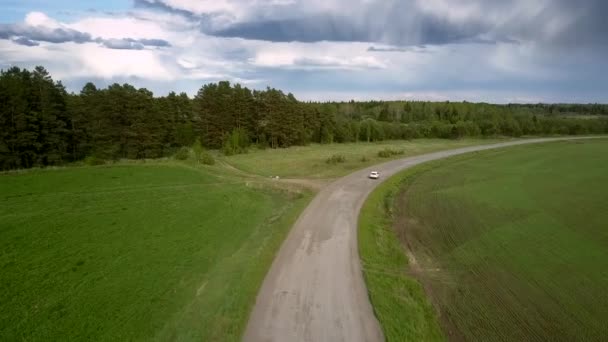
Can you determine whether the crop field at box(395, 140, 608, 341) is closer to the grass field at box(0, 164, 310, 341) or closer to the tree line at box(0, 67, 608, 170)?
the grass field at box(0, 164, 310, 341)

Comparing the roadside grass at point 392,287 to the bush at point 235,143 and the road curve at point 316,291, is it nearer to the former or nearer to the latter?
the road curve at point 316,291

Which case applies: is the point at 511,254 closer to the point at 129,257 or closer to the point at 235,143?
the point at 129,257

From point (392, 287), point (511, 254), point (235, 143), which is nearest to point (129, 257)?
point (392, 287)

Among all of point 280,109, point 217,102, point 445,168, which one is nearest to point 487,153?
point 445,168

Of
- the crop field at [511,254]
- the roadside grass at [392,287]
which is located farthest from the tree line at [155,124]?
the roadside grass at [392,287]

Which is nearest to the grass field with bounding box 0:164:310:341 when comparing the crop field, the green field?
the green field

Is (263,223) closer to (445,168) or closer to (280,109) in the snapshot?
(445,168)

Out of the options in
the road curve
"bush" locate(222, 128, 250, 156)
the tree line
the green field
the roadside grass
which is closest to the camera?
the road curve
